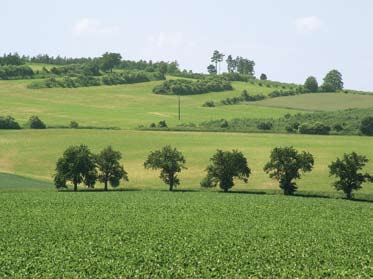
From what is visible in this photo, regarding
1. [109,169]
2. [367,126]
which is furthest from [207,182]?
[367,126]

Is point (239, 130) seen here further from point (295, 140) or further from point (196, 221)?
point (196, 221)

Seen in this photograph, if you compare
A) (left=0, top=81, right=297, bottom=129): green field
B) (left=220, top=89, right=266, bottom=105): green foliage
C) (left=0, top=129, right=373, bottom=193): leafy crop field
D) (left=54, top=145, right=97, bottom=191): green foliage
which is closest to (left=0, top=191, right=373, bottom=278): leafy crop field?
(left=54, top=145, right=97, bottom=191): green foliage

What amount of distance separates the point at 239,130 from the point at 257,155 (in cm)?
2940

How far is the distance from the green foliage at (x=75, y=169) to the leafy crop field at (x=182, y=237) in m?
11.3

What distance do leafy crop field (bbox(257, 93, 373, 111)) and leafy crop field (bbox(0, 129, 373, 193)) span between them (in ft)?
143

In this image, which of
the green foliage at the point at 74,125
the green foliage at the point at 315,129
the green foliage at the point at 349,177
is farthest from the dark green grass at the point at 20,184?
the green foliage at the point at 315,129

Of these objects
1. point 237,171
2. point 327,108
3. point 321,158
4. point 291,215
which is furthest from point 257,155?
point 327,108

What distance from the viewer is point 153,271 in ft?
116

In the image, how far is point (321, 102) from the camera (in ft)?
583

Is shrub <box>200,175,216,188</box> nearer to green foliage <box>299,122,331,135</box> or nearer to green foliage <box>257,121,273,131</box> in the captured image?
green foliage <box>299,122,331,135</box>

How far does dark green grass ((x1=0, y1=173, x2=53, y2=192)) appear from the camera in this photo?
82750 mm

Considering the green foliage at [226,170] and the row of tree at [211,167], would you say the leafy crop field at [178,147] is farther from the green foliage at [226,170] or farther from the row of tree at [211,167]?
the green foliage at [226,170]

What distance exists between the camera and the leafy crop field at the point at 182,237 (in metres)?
35.8

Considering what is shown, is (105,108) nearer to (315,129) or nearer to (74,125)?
(74,125)
